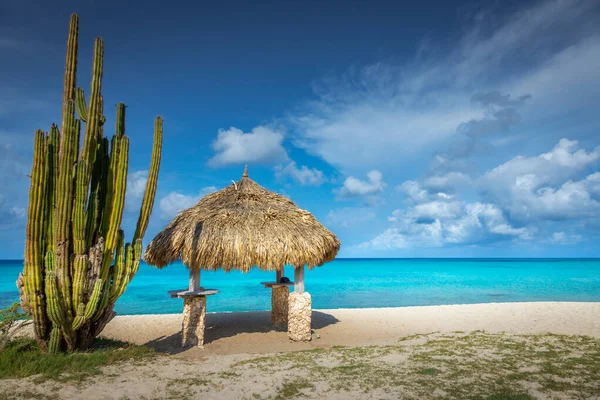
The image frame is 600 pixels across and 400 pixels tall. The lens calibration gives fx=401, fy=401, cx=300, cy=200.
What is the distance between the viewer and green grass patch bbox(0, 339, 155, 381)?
5984 mm

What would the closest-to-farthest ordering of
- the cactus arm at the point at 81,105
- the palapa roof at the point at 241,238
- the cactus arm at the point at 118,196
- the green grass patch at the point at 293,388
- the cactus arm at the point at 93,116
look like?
the green grass patch at the point at 293,388 < the cactus arm at the point at 93,116 < the cactus arm at the point at 81,105 < the cactus arm at the point at 118,196 < the palapa roof at the point at 241,238

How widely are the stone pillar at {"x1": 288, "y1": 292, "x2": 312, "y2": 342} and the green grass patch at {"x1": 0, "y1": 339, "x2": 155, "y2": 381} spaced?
11.4ft

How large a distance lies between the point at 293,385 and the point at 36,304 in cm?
465

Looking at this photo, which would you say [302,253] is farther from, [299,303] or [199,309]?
[199,309]

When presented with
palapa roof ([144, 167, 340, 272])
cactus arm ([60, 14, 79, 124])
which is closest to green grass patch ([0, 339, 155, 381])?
palapa roof ([144, 167, 340, 272])

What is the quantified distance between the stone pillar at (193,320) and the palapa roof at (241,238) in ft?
2.77

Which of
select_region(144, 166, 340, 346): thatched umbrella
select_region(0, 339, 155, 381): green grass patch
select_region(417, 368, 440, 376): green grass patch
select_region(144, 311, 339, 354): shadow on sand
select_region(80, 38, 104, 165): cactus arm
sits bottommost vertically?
select_region(144, 311, 339, 354): shadow on sand

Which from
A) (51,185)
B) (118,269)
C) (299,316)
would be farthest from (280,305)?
(51,185)

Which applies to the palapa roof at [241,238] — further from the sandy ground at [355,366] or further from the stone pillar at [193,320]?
the sandy ground at [355,366]

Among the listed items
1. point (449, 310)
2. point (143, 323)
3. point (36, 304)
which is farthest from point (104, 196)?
point (449, 310)

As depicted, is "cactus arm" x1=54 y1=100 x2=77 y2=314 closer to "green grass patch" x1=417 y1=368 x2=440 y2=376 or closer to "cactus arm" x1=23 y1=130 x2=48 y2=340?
"cactus arm" x1=23 y1=130 x2=48 y2=340

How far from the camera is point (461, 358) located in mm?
7496

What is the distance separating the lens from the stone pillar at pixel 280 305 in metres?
11.9

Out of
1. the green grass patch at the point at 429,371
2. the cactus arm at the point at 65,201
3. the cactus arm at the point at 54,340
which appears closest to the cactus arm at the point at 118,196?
the cactus arm at the point at 65,201
